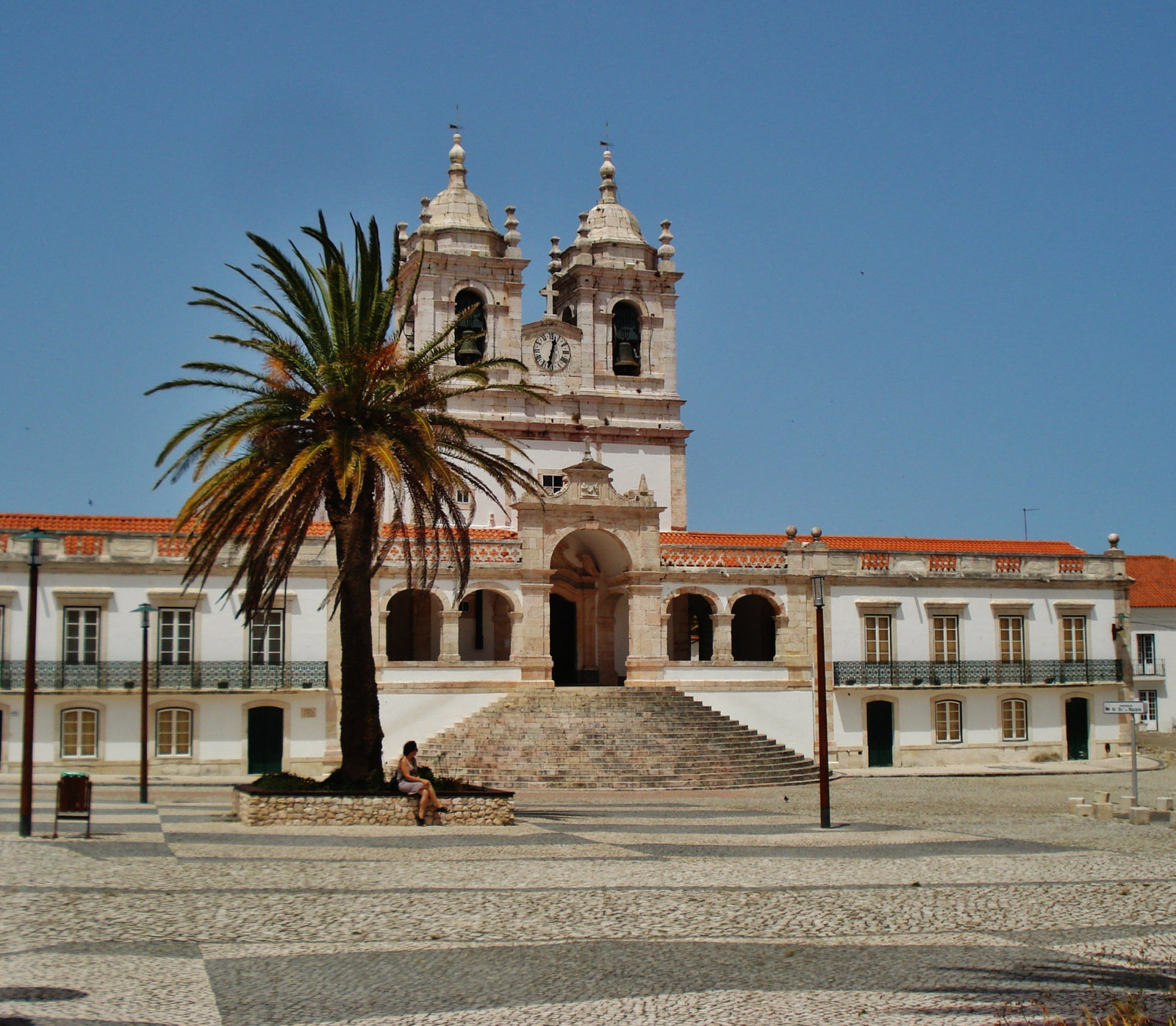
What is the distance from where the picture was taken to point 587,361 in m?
42.7

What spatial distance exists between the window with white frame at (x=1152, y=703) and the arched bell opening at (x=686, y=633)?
46.5 ft

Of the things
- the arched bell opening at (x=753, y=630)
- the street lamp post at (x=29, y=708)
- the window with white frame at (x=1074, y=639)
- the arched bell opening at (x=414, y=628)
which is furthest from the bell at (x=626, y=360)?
the street lamp post at (x=29, y=708)

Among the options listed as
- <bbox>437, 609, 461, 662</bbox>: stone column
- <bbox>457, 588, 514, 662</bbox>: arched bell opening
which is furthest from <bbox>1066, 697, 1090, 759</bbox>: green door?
<bbox>437, 609, 461, 662</bbox>: stone column

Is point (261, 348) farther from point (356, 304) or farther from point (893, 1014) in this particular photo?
point (893, 1014)

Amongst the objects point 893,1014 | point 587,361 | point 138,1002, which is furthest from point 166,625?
point 893,1014

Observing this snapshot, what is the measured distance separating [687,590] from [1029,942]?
77.0ft

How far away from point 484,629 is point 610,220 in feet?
49.3

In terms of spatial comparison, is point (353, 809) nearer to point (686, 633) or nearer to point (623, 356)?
point (686, 633)

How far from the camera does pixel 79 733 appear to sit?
3098 cm

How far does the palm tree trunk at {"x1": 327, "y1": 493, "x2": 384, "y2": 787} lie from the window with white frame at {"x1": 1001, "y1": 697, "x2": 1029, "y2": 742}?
2129cm

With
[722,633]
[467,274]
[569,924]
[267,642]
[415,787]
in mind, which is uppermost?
[467,274]

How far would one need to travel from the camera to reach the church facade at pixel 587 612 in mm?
31312

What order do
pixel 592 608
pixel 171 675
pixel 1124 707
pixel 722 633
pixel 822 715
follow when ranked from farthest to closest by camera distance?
pixel 592 608
pixel 722 633
pixel 171 675
pixel 1124 707
pixel 822 715

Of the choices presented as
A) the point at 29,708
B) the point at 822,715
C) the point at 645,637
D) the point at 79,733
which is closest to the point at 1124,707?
the point at 822,715
